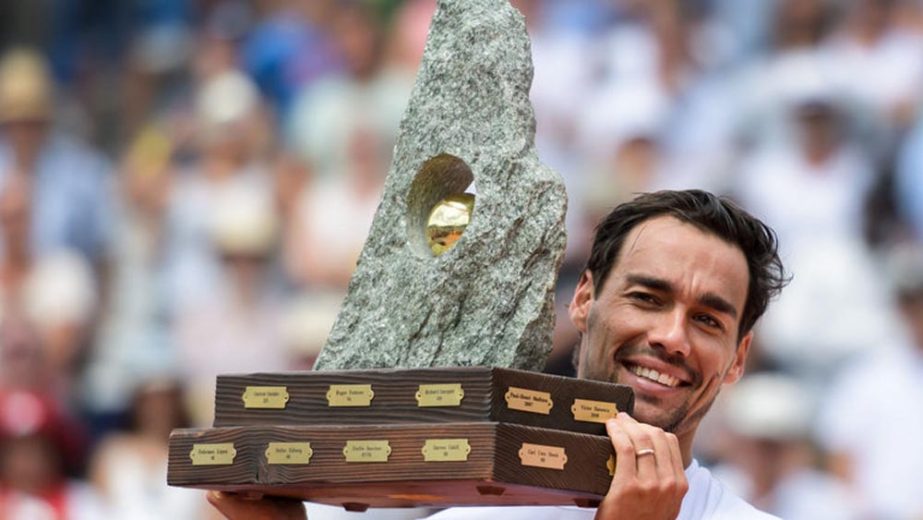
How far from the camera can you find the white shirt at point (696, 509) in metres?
4.34

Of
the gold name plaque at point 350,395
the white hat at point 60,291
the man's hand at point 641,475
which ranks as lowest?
the man's hand at point 641,475

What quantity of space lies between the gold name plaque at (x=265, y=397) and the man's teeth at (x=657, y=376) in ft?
2.54

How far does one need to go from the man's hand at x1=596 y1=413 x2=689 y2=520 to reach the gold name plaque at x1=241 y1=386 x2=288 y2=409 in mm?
657

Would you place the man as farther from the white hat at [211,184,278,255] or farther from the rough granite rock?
the white hat at [211,184,278,255]

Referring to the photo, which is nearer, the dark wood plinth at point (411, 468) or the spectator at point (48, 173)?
the dark wood plinth at point (411, 468)

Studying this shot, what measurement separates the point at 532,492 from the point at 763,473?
426cm

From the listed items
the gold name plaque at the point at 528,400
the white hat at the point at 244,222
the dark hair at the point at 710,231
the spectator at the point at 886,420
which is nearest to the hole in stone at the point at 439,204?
the dark hair at the point at 710,231

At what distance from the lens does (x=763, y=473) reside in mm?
7879

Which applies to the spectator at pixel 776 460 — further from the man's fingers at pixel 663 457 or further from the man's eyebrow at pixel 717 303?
the man's fingers at pixel 663 457

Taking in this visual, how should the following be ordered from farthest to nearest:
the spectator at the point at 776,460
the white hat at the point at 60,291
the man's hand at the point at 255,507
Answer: the white hat at the point at 60,291, the spectator at the point at 776,460, the man's hand at the point at 255,507

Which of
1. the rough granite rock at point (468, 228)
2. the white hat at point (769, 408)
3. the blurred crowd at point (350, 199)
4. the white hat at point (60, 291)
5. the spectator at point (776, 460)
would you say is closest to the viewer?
the rough granite rock at point (468, 228)

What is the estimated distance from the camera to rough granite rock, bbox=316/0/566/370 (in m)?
4.03

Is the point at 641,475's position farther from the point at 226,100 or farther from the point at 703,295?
the point at 226,100

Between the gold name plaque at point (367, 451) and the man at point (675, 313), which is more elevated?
the man at point (675, 313)
